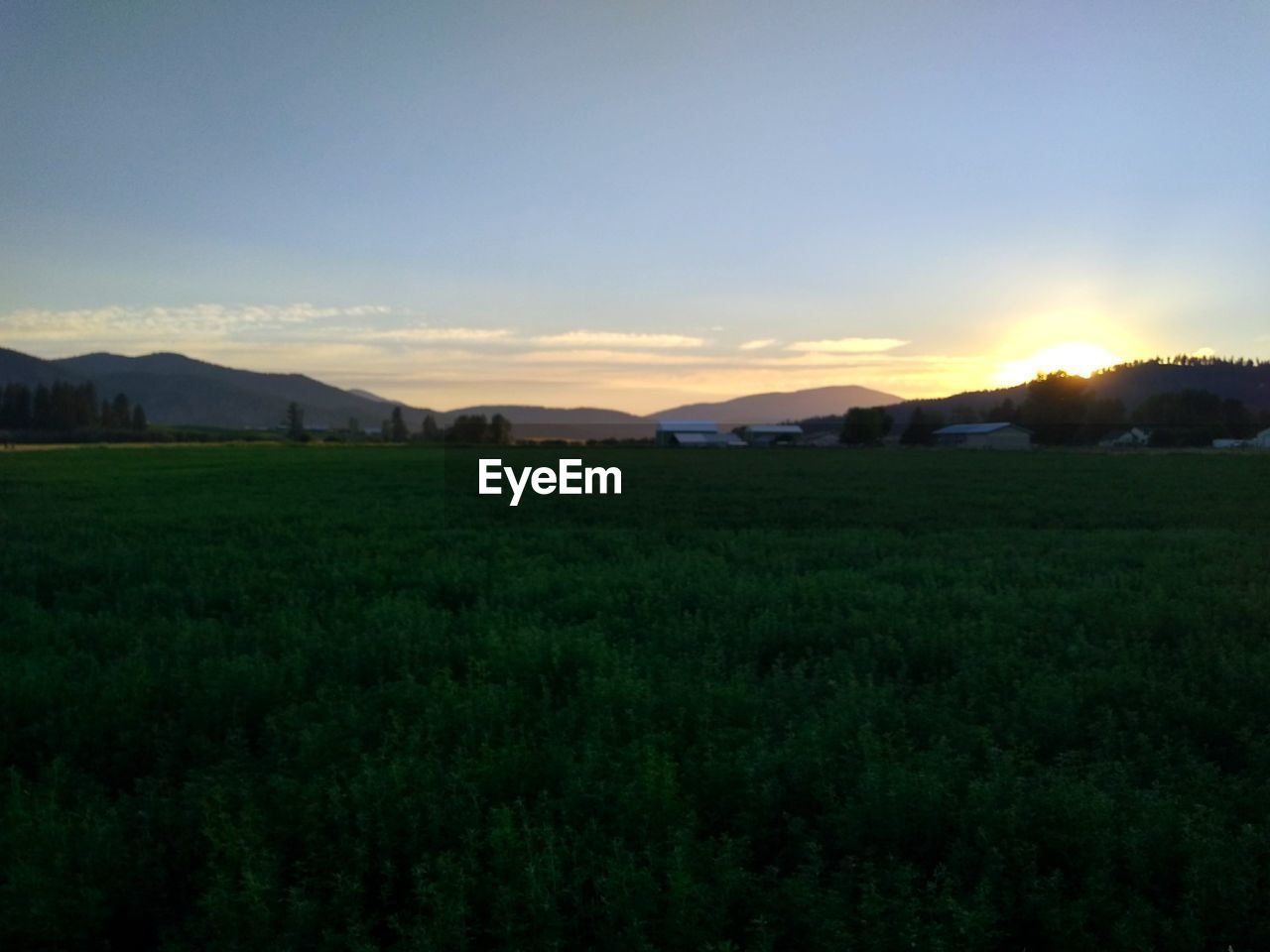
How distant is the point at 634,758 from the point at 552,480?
2706cm

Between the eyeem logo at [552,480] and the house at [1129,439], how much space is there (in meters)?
66.4

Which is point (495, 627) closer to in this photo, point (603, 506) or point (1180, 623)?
point (1180, 623)

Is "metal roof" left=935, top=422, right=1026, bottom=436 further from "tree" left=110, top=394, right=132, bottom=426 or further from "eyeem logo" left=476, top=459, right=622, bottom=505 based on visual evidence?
"tree" left=110, top=394, right=132, bottom=426

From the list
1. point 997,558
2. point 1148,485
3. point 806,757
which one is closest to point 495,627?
point 806,757

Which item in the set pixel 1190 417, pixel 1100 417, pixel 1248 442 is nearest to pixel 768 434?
pixel 1100 417

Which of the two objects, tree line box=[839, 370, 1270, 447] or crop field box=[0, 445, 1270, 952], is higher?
tree line box=[839, 370, 1270, 447]

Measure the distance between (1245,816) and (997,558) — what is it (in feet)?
27.4

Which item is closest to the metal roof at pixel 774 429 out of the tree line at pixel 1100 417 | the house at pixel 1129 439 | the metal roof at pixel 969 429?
A: the tree line at pixel 1100 417

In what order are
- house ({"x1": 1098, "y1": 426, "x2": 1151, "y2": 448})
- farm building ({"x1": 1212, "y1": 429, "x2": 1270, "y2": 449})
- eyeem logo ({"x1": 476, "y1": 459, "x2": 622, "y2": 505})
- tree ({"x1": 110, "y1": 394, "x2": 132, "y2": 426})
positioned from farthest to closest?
1. tree ({"x1": 110, "y1": 394, "x2": 132, "y2": 426})
2. house ({"x1": 1098, "y1": 426, "x2": 1151, "y2": 448})
3. farm building ({"x1": 1212, "y1": 429, "x2": 1270, "y2": 449})
4. eyeem logo ({"x1": 476, "y1": 459, "x2": 622, "y2": 505})

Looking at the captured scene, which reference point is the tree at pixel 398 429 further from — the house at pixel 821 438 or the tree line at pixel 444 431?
the house at pixel 821 438

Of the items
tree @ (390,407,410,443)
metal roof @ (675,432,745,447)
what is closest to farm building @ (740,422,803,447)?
metal roof @ (675,432,745,447)

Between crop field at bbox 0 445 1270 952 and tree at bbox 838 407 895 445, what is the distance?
92137mm

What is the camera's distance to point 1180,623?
8336 mm

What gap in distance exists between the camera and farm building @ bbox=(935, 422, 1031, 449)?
299 ft
